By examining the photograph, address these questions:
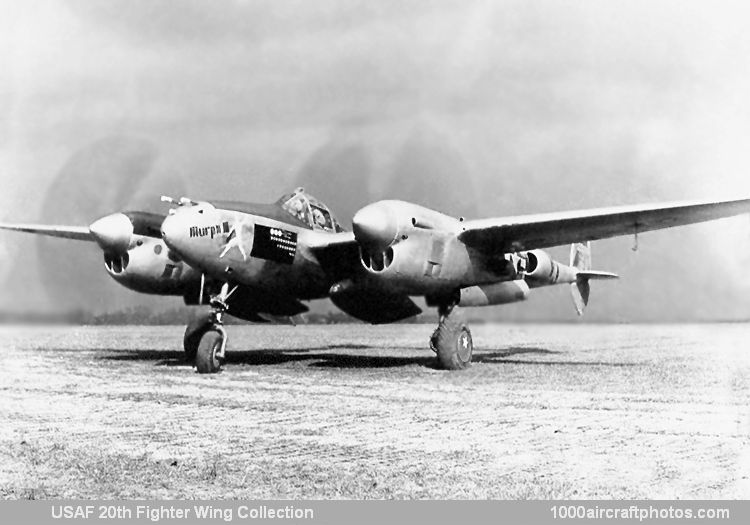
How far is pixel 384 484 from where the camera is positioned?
634cm

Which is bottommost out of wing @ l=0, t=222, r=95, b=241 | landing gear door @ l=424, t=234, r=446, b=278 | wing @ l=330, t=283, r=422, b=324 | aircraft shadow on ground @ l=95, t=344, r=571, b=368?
aircraft shadow on ground @ l=95, t=344, r=571, b=368

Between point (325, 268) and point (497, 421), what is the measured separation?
823cm

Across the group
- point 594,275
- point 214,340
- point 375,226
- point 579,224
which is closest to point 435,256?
point 375,226

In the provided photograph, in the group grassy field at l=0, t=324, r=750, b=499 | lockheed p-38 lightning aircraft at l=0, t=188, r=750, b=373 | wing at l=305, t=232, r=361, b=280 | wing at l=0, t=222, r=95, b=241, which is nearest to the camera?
grassy field at l=0, t=324, r=750, b=499

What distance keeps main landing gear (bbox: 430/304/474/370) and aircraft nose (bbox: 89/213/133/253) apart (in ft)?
22.9

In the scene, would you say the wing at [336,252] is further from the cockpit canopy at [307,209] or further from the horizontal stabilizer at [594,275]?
the horizontal stabilizer at [594,275]

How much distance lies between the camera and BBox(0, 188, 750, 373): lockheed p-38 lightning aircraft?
1488 centimetres

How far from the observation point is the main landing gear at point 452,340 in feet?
54.4

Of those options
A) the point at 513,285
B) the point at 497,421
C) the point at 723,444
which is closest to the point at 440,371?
the point at 513,285

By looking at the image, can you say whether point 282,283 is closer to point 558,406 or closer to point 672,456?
point 558,406

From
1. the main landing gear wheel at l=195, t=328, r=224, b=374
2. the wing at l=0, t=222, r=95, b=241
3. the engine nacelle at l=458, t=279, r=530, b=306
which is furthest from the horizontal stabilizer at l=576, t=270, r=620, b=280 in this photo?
the wing at l=0, t=222, r=95, b=241

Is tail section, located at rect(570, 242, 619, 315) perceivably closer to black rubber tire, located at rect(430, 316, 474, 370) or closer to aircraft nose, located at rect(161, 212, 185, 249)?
black rubber tire, located at rect(430, 316, 474, 370)

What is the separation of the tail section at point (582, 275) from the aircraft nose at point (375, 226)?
34.0 feet

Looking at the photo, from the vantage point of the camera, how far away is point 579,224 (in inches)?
615
